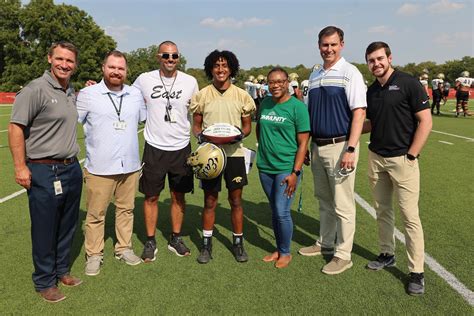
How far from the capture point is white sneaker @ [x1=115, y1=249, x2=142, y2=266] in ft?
13.3

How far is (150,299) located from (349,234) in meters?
2.04

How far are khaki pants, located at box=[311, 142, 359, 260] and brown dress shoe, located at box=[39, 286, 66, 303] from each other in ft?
8.67

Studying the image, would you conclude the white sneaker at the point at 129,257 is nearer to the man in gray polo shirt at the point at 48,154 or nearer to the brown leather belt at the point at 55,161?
the man in gray polo shirt at the point at 48,154

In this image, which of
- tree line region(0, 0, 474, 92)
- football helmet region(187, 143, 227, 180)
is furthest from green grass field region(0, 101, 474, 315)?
tree line region(0, 0, 474, 92)

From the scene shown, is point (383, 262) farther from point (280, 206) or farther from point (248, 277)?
point (248, 277)

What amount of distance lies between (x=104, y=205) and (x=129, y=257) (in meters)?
0.65

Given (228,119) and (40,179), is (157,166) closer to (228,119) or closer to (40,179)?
(228,119)

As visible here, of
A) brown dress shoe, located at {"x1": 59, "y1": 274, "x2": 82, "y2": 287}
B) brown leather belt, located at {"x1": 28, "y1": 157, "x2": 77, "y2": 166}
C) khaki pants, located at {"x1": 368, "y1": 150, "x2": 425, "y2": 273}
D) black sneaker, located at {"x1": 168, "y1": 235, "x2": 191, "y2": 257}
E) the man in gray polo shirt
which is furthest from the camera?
black sneaker, located at {"x1": 168, "y1": 235, "x2": 191, "y2": 257}

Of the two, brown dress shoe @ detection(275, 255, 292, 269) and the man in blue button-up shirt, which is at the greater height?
the man in blue button-up shirt

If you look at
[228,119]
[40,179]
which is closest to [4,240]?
[40,179]

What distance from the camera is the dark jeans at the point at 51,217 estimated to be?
321 centimetres

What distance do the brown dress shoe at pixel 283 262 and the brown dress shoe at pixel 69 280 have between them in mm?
1956

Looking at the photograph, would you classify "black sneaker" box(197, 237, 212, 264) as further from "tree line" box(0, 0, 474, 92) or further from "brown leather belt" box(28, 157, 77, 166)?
"tree line" box(0, 0, 474, 92)

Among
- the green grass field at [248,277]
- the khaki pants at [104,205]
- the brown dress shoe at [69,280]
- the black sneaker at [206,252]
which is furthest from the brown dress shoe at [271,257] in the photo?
the brown dress shoe at [69,280]
